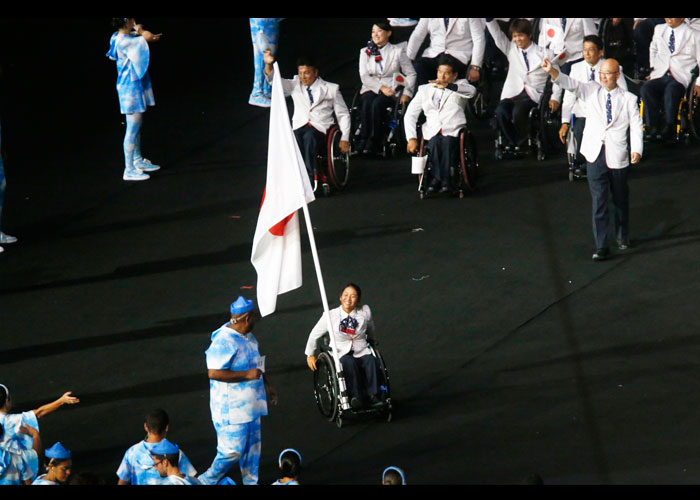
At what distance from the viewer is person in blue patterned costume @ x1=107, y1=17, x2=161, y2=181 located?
1274 cm

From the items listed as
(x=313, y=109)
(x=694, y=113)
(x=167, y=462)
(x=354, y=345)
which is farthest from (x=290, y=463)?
(x=694, y=113)

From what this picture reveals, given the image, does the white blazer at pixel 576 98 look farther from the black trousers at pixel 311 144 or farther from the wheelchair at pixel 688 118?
the black trousers at pixel 311 144

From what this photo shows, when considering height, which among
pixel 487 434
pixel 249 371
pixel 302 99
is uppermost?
pixel 302 99

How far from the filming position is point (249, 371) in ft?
25.8

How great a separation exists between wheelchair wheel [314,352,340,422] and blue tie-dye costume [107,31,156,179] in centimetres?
485

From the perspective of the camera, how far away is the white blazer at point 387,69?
13.2 m

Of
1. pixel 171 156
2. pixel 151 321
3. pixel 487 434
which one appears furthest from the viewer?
pixel 171 156

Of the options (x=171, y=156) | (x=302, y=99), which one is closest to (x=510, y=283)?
(x=302, y=99)

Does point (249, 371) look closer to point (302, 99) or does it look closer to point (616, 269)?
point (616, 269)

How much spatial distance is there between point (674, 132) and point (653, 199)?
59.0 inches

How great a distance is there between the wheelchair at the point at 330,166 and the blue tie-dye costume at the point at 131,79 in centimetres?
185

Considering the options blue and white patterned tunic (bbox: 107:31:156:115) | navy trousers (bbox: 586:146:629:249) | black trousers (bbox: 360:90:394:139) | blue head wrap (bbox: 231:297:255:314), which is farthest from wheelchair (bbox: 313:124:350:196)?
blue head wrap (bbox: 231:297:255:314)

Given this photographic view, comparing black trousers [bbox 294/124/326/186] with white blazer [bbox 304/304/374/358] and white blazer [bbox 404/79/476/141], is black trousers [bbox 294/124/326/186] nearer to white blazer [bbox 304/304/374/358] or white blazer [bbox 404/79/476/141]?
white blazer [bbox 404/79/476/141]

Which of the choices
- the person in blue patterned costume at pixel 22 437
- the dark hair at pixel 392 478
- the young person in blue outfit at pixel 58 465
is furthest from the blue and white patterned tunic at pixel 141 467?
the dark hair at pixel 392 478
